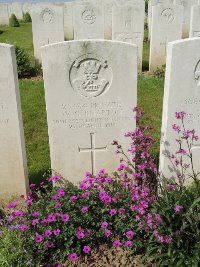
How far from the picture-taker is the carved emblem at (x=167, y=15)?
9108 millimetres

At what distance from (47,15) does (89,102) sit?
6850 mm

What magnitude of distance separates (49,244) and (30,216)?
0.44 meters

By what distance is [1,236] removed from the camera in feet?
10.3

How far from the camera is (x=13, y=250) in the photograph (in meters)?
2.96

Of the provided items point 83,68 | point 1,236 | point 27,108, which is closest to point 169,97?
point 83,68

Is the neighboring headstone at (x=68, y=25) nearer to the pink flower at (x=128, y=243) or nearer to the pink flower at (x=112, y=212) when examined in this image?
the pink flower at (x=112, y=212)

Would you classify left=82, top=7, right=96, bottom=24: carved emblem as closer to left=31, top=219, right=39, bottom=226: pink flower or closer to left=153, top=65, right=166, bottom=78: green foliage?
left=153, top=65, right=166, bottom=78: green foliage

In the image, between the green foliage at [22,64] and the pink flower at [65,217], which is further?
the green foliage at [22,64]

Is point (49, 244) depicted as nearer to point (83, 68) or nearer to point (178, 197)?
point (178, 197)

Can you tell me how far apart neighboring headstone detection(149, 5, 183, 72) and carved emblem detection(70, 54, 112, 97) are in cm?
629

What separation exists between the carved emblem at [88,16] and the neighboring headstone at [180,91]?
282 inches

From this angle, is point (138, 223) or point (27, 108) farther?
point (27, 108)

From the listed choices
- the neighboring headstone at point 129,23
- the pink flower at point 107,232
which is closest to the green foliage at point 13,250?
the pink flower at point 107,232

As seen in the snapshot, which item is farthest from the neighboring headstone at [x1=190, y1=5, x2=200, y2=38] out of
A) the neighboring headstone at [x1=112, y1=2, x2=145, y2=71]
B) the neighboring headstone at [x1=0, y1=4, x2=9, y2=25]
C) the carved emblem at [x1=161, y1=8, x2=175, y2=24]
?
the neighboring headstone at [x1=0, y1=4, x2=9, y2=25]
